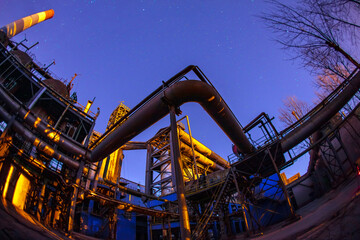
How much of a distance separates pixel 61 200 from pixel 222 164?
24.6 metres

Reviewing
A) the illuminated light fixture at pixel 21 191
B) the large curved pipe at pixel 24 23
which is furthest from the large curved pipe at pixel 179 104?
the large curved pipe at pixel 24 23

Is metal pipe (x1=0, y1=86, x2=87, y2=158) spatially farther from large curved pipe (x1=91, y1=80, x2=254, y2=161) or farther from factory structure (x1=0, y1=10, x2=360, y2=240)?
large curved pipe (x1=91, y1=80, x2=254, y2=161)

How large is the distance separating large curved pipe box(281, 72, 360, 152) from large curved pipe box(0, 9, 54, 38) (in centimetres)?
2652

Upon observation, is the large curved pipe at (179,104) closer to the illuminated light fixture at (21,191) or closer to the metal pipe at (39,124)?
the metal pipe at (39,124)

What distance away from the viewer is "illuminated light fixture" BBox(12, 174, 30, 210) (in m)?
9.38

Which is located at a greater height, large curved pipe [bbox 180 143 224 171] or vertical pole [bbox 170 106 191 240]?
large curved pipe [bbox 180 143 224 171]

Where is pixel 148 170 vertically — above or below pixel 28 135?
above

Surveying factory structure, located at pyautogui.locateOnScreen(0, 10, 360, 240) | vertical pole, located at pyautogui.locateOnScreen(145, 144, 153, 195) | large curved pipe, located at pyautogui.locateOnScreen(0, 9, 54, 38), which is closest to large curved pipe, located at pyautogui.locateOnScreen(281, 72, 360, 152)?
factory structure, located at pyautogui.locateOnScreen(0, 10, 360, 240)

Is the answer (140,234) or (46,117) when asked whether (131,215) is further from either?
(46,117)

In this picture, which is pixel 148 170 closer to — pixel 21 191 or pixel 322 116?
pixel 21 191

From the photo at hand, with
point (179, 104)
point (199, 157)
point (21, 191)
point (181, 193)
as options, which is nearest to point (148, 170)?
point (199, 157)

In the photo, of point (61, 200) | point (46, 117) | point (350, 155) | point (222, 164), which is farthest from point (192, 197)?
point (222, 164)

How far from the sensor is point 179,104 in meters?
7.48

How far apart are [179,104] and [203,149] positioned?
20.1 meters
